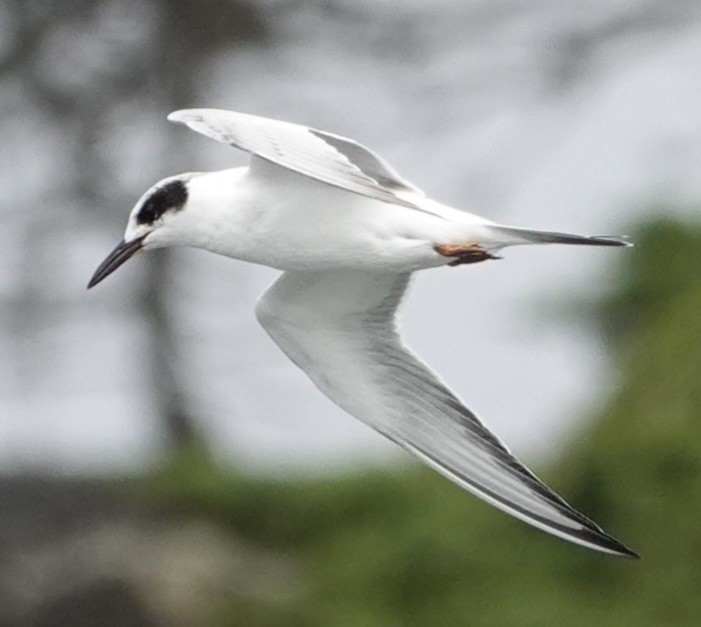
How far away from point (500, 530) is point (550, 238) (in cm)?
535

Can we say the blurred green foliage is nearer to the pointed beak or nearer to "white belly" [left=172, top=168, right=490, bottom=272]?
the pointed beak

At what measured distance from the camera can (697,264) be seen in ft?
42.4

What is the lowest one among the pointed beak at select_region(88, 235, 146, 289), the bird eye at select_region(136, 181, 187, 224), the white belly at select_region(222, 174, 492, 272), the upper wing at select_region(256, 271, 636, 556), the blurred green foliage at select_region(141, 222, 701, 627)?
the blurred green foliage at select_region(141, 222, 701, 627)

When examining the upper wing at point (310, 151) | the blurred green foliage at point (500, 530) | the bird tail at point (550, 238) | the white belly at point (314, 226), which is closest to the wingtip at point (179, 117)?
the upper wing at point (310, 151)

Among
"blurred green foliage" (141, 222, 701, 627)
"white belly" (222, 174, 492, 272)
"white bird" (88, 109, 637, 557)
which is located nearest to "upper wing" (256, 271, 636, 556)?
"white bird" (88, 109, 637, 557)

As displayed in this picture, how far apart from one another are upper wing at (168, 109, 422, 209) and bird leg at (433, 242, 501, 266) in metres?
0.13

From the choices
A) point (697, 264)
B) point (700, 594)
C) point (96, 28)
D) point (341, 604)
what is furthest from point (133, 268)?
point (700, 594)

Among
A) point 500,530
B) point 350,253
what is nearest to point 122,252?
point 350,253

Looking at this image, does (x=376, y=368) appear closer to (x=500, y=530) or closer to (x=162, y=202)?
(x=162, y=202)

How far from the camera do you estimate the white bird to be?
6.31m

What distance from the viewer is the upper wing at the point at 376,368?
696 centimetres

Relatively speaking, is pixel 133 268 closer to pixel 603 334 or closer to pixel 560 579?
pixel 603 334

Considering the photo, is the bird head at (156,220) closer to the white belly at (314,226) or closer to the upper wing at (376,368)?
the white belly at (314,226)

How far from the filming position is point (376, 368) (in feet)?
23.8
